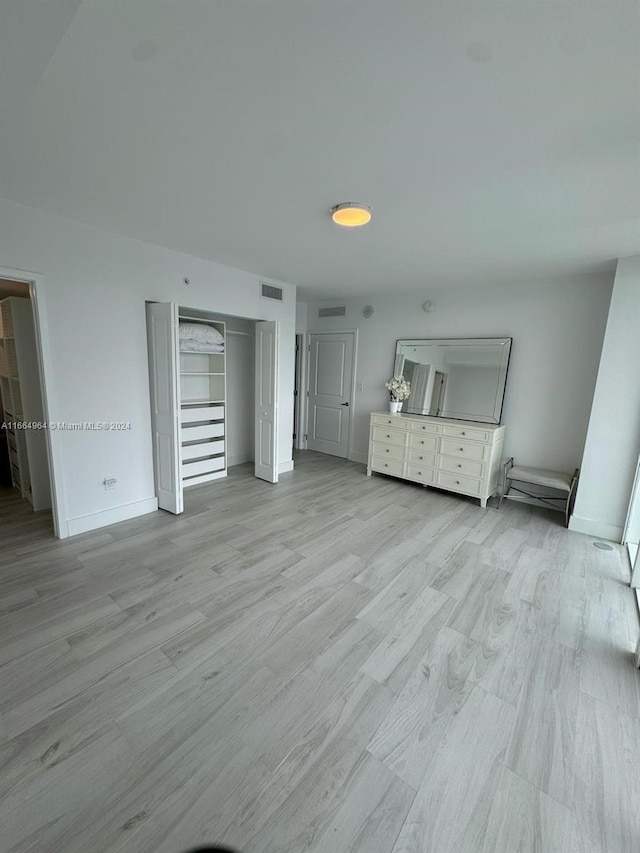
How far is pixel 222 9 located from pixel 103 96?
693 millimetres

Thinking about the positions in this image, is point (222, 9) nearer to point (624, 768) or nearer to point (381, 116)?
point (381, 116)

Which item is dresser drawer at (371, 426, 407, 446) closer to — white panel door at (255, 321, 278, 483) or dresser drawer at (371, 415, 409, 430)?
dresser drawer at (371, 415, 409, 430)

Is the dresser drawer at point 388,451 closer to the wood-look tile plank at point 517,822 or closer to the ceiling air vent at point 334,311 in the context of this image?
the ceiling air vent at point 334,311

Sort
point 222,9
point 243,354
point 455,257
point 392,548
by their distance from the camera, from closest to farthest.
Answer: point 222,9 → point 392,548 → point 455,257 → point 243,354

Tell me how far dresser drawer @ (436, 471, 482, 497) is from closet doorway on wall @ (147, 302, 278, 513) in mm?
2097

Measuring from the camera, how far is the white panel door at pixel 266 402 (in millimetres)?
4234

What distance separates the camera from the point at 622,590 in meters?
2.58

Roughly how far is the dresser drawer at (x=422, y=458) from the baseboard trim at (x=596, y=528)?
4.90 feet

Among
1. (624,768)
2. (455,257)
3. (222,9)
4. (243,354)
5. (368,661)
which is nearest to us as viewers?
(222,9)

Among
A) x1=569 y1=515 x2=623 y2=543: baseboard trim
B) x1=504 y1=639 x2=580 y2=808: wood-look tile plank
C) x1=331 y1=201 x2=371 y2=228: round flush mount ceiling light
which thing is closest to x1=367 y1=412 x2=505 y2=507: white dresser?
x1=569 y1=515 x2=623 y2=543: baseboard trim

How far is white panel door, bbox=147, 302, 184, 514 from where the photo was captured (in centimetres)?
322

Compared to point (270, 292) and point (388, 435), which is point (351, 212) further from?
point (388, 435)

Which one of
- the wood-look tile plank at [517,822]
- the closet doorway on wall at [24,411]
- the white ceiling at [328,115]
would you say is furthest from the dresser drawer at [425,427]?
the closet doorway on wall at [24,411]

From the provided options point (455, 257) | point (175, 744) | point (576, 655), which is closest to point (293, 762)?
point (175, 744)
